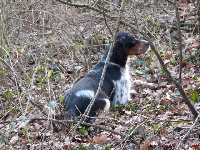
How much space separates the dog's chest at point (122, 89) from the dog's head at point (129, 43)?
425mm

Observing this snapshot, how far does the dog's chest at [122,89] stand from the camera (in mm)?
8695

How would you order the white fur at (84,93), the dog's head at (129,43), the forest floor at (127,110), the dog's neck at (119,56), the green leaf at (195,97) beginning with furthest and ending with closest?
the dog's neck at (119,56), the dog's head at (129,43), the white fur at (84,93), the green leaf at (195,97), the forest floor at (127,110)

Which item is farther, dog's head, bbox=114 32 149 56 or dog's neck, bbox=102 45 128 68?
dog's neck, bbox=102 45 128 68

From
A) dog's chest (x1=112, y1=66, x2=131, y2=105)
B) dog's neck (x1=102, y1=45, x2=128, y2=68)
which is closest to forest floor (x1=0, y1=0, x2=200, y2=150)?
dog's chest (x1=112, y1=66, x2=131, y2=105)

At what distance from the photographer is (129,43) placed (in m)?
8.95

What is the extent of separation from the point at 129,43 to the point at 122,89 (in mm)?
898

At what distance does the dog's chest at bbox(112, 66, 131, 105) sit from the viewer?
8.70m

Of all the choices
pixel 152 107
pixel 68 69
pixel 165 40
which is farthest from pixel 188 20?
pixel 152 107

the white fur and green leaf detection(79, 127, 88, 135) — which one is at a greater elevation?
the white fur

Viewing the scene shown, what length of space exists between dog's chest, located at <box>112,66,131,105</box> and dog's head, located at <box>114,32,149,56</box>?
425 mm

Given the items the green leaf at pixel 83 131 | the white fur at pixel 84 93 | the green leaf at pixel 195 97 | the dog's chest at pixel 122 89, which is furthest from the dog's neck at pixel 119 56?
the green leaf at pixel 83 131

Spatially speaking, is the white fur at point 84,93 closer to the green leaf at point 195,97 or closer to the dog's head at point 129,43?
the dog's head at point 129,43

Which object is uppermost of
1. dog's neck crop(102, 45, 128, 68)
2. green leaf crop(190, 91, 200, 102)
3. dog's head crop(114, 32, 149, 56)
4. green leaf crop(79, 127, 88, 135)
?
dog's head crop(114, 32, 149, 56)

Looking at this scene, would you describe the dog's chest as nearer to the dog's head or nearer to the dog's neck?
the dog's neck
